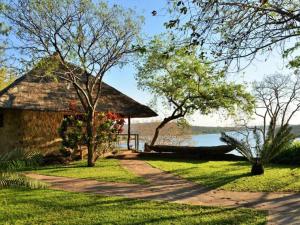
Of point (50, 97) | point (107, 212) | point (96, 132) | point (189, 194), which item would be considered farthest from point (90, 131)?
point (107, 212)

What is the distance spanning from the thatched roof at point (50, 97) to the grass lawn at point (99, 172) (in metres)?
3.68

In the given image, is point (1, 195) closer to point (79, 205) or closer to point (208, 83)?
point (79, 205)

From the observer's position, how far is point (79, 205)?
865 cm

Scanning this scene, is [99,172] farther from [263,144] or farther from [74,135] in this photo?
[263,144]

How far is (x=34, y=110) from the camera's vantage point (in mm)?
18141

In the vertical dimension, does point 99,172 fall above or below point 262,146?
below

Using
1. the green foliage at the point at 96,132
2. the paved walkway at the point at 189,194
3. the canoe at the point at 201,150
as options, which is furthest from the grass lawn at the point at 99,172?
the canoe at the point at 201,150

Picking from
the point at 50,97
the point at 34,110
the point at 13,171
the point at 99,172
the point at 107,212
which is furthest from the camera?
the point at 50,97

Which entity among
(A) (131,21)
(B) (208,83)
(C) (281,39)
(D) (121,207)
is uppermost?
(A) (131,21)

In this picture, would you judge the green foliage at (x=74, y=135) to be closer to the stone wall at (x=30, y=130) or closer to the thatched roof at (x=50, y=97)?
the thatched roof at (x=50, y=97)

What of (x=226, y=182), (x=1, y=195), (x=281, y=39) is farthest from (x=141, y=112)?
(x=281, y=39)

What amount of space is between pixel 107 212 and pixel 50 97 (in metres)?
12.3

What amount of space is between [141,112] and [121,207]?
1358 cm

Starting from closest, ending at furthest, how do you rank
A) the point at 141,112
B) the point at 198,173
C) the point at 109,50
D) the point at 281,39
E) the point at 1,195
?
the point at 281,39 → the point at 1,195 → the point at 198,173 → the point at 109,50 → the point at 141,112
